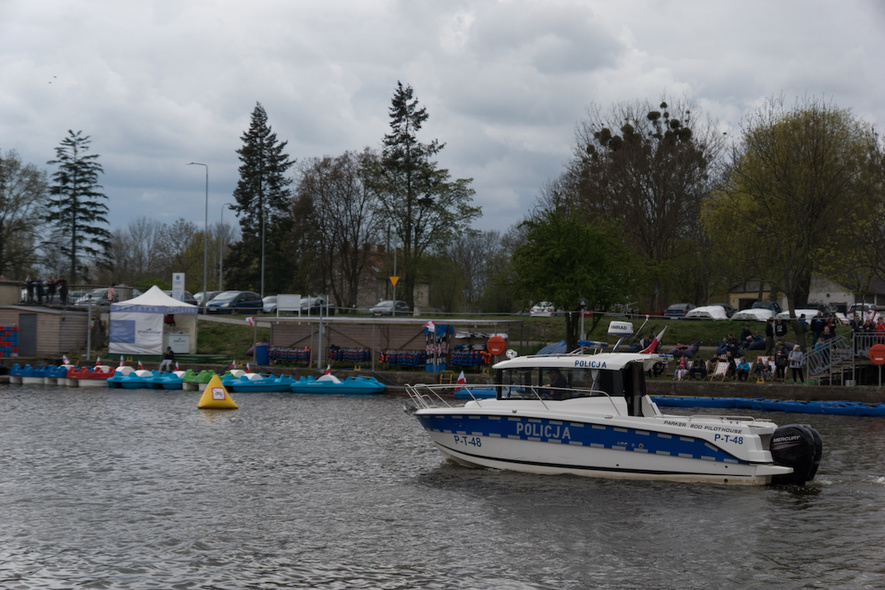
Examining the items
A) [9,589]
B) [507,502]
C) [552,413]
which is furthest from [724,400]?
[9,589]

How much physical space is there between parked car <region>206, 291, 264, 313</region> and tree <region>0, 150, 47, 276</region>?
16.4 m

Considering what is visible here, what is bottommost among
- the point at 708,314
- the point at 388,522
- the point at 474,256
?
the point at 388,522

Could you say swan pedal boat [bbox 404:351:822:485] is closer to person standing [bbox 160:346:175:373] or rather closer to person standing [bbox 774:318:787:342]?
person standing [bbox 774:318:787:342]

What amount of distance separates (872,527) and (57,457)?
1598 cm

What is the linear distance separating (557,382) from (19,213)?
60.3 metres

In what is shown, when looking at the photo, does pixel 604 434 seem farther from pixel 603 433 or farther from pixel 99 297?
pixel 99 297

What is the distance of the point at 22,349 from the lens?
46.1 metres

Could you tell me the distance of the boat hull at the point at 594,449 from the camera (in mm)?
15422

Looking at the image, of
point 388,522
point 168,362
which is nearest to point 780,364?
point 388,522

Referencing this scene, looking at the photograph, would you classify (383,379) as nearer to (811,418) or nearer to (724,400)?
(724,400)

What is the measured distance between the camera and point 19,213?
6569 centimetres

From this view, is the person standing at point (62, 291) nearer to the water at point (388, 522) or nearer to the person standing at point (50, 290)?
the person standing at point (50, 290)

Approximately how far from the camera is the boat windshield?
1658cm

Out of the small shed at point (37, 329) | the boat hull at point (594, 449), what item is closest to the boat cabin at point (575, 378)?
the boat hull at point (594, 449)
